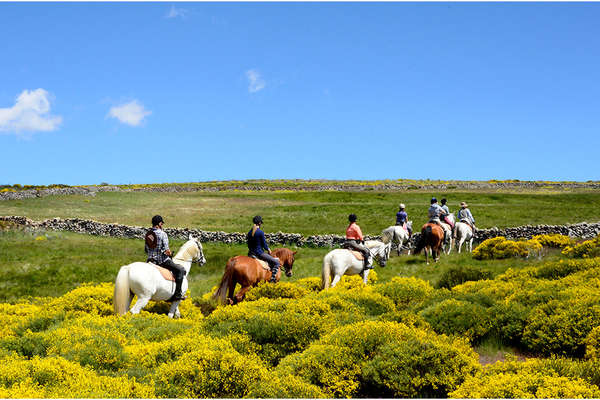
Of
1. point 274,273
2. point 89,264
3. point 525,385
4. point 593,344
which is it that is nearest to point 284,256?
point 274,273

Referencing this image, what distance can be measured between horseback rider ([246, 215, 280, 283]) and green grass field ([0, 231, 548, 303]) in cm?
491

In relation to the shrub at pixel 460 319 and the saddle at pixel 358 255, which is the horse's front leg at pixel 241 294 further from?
the shrub at pixel 460 319

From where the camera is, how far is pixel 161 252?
39.0 ft

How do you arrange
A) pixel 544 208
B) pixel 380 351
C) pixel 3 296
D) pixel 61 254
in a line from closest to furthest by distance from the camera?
pixel 380 351
pixel 3 296
pixel 61 254
pixel 544 208

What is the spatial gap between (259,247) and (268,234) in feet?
64.0

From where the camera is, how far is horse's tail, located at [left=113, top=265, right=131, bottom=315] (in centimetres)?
1124

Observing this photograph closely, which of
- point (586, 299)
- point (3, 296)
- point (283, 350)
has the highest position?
point (586, 299)

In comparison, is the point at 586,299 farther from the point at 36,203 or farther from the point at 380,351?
the point at 36,203

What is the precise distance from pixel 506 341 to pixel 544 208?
44796 millimetres

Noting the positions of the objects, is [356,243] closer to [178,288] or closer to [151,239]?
[178,288]

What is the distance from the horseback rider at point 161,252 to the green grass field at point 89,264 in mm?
5346

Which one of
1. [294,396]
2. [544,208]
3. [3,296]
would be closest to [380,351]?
[294,396]

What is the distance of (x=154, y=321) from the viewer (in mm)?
10648

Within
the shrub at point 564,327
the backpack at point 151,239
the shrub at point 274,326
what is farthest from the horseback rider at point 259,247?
the shrub at point 564,327
